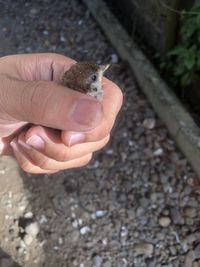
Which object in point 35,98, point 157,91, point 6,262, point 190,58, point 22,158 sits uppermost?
point 35,98

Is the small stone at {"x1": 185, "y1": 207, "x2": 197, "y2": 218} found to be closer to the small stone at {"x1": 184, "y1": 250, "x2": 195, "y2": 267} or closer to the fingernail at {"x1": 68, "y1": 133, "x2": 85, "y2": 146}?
the small stone at {"x1": 184, "y1": 250, "x2": 195, "y2": 267}

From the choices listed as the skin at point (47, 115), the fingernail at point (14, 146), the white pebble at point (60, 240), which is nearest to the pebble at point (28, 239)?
the white pebble at point (60, 240)

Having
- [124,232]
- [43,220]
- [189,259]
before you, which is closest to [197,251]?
[189,259]

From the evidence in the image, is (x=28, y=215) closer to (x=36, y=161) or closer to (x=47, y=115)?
(x=36, y=161)

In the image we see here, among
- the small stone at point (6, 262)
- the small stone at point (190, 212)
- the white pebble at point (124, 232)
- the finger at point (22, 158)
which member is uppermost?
the finger at point (22, 158)

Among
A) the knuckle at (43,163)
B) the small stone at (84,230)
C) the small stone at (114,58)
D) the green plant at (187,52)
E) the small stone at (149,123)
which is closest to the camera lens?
the knuckle at (43,163)

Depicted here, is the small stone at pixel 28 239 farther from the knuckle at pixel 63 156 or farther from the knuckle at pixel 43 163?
the knuckle at pixel 63 156
